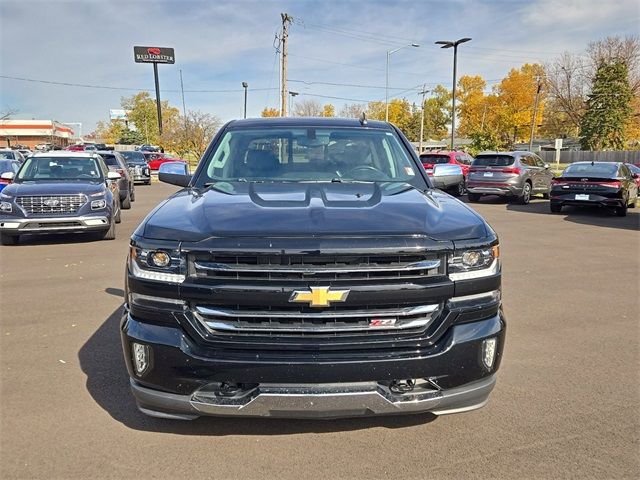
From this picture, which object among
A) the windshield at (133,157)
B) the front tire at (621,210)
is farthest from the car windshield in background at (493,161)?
the windshield at (133,157)

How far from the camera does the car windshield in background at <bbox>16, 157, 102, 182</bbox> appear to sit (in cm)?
1024

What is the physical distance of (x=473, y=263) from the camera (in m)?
2.72

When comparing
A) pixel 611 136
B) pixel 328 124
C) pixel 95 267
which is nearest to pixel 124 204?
pixel 95 267

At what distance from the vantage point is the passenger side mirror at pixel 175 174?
4.65 m

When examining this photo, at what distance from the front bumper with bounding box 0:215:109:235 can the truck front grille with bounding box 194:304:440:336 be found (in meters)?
7.74

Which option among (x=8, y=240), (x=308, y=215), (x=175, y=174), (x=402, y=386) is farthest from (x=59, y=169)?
(x=402, y=386)

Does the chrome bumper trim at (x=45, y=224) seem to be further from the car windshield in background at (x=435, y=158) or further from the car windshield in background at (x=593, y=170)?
the car windshield in background at (x=435, y=158)

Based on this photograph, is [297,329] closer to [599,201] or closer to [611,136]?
[599,201]

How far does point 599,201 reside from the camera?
14461 millimetres

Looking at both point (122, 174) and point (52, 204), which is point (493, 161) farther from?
point (52, 204)

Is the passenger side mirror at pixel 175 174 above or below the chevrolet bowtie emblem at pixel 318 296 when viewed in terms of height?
above

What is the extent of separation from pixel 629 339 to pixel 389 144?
282 cm

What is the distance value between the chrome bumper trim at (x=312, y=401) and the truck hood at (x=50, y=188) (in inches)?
307

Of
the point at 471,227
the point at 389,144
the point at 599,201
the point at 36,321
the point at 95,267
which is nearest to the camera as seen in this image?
the point at 471,227
